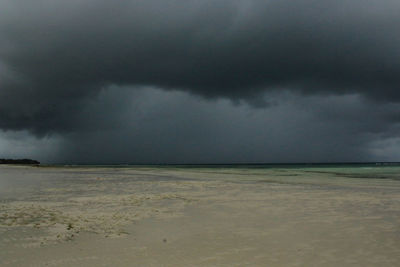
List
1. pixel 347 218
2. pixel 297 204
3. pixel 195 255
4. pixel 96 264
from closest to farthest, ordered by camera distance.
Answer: pixel 96 264
pixel 195 255
pixel 347 218
pixel 297 204

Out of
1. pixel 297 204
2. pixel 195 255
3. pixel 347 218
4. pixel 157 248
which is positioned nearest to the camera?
pixel 195 255

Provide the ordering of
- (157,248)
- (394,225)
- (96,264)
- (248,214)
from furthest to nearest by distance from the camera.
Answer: (248,214) < (394,225) < (157,248) < (96,264)

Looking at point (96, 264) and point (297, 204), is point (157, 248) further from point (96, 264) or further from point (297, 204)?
point (297, 204)

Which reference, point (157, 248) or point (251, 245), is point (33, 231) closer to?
point (157, 248)

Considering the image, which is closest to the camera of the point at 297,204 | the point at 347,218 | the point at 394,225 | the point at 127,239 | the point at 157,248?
the point at 157,248

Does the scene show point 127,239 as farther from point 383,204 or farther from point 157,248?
point 383,204

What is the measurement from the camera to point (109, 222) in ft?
39.6

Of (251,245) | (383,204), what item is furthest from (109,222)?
(383,204)

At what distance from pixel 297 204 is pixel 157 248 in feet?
34.3

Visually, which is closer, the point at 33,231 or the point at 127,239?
the point at 127,239

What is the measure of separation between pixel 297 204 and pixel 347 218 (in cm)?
405

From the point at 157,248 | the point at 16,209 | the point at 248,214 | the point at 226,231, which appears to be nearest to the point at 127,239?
the point at 157,248

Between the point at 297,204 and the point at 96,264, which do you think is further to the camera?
the point at 297,204

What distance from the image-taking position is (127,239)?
9.51 metres
